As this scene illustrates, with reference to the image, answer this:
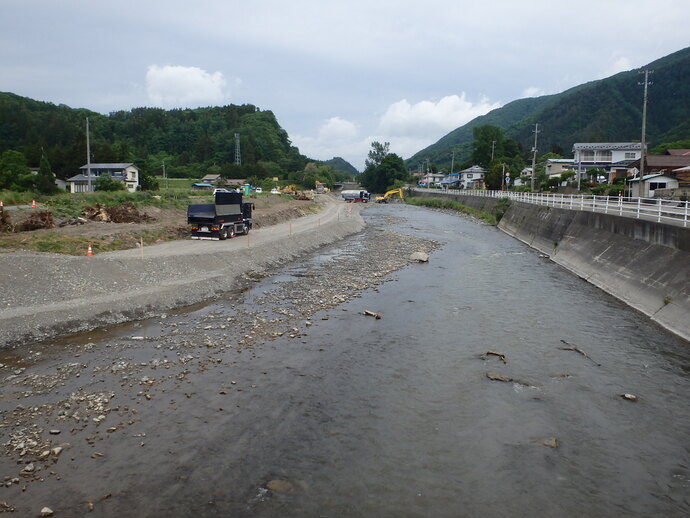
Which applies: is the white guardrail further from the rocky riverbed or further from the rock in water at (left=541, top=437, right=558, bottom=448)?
the rocky riverbed

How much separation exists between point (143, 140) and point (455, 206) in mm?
120366

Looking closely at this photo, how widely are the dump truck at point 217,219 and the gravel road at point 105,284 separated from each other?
3429 millimetres

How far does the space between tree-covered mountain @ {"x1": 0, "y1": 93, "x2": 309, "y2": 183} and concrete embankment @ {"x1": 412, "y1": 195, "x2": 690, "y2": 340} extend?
7403 cm

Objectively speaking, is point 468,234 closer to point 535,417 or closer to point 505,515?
point 535,417

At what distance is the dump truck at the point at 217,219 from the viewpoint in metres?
31.5

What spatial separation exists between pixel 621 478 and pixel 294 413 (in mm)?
6571

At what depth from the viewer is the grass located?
65.5m

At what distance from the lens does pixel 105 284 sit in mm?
19172

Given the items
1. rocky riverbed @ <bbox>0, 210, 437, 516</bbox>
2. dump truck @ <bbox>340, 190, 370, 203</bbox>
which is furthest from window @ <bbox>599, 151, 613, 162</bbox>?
rocky riverbed @ <bbox>0, 210, 437, 516</bbox>

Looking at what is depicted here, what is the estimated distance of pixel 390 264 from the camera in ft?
102

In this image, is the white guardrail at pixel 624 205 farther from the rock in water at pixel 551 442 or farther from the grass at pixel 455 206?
the rock in water at pixel 551 442

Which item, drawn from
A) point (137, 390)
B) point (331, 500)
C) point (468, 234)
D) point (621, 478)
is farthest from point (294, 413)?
point (468, 234)

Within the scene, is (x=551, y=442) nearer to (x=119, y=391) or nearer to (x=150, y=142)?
(x=119, y=391)

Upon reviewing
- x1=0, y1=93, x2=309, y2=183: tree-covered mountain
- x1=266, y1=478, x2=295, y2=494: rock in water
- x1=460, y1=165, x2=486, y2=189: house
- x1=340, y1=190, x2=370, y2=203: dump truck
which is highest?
x1=0, y1=93, x2=309, y2=183: tree-covered mountain
